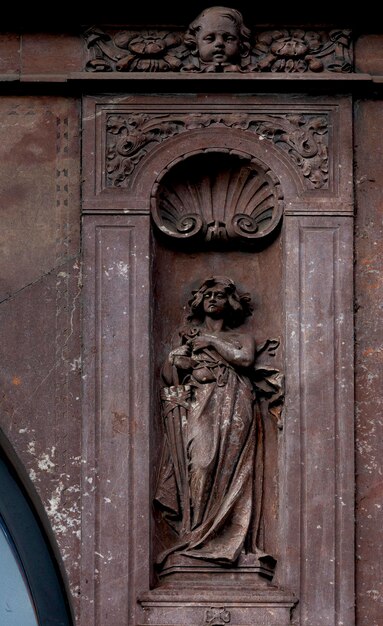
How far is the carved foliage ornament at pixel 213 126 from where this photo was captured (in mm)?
13977

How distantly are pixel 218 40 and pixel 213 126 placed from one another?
1.75 ft

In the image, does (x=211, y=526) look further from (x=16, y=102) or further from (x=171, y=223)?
(x=16, y=102)

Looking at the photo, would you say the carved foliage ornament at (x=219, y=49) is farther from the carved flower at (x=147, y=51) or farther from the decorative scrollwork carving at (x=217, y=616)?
the decorative scrollwork carving at (x=217, y=616)

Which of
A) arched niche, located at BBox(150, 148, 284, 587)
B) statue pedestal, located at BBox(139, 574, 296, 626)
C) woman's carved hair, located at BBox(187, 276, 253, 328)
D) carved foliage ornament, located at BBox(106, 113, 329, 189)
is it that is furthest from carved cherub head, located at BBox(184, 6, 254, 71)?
statue pedestal, located at BBox(139, 574, 296, 626)

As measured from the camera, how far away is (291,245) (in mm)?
13805

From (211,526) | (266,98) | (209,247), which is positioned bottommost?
(211,526)

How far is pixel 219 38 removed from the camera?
14102 millimetres

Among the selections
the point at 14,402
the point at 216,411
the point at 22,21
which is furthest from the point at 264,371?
the point at 22,21

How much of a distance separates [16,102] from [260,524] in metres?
3.01

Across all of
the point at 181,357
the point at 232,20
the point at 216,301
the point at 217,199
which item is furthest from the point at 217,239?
the point at 232,20

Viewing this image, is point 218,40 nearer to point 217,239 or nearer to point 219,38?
point 219,38

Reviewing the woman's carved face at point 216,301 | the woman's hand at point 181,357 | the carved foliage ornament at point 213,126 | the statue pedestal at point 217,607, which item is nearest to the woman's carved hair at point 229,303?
the woman's carved face at point 216,301

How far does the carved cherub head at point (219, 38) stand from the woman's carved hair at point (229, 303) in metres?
1.32

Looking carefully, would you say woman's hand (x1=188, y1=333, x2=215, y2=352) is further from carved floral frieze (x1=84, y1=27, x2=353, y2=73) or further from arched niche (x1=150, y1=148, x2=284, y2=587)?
carved floral frieze (x1=84, y1=27, x2=353, y2=73)
